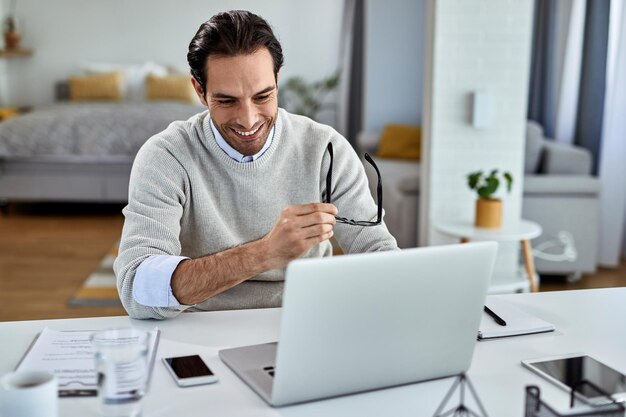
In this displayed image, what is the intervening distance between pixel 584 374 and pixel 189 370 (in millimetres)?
586

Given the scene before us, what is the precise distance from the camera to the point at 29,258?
4.34 metres

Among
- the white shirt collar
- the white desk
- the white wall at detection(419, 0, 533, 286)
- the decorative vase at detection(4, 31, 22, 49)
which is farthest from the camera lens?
the decorative vase at detection(4, 31, 22, 49)

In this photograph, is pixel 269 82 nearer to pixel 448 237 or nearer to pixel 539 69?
pixel 448 237

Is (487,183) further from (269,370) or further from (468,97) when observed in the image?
(269,370)

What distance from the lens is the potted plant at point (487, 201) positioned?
3178mm

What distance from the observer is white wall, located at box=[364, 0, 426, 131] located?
598 centimetres

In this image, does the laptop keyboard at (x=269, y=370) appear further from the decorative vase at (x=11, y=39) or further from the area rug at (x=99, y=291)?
the decorative vase at (x=11, y=39)

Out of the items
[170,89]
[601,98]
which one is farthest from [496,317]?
[170,89]

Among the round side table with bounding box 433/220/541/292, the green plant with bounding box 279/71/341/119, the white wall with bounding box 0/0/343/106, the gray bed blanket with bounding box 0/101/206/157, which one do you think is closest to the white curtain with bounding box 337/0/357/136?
the green plant with bounding box 279/71/341/119

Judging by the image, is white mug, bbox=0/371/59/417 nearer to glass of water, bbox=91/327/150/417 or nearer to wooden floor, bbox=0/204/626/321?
glass of water, bbox=91/327/150/417

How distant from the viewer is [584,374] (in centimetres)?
114

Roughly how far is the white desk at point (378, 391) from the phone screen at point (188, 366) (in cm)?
2

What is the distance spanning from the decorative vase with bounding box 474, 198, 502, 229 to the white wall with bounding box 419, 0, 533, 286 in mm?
225

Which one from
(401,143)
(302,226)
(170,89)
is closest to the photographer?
(302,226)
